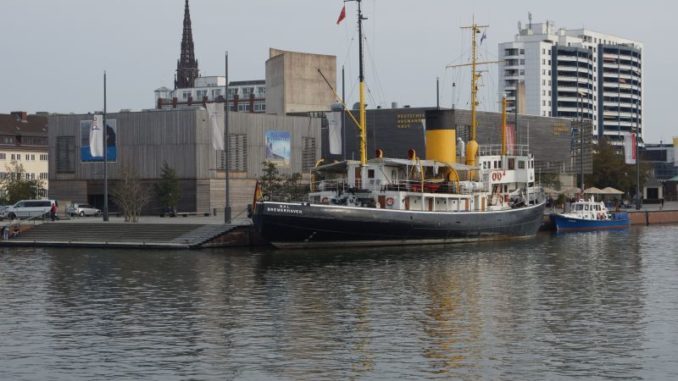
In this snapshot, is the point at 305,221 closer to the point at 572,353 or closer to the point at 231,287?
the point at 231,287

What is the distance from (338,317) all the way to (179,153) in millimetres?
62857

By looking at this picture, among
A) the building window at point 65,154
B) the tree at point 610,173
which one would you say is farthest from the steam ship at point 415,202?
the tree at point 610,173

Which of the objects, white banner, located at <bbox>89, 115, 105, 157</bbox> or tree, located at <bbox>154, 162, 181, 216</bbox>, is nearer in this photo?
white banner, located at <bbox>89, 115, 105, 157</bbox>

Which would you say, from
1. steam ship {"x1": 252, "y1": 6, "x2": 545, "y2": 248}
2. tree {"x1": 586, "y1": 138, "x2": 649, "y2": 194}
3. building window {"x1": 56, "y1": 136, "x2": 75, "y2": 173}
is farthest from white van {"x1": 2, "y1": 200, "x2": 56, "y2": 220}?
tree {"x1": 586, "y1": 138, "x2": 649, "y2": 194}

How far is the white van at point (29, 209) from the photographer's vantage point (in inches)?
3565

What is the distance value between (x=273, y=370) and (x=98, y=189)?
76372 mm

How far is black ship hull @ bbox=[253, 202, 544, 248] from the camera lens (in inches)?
2564

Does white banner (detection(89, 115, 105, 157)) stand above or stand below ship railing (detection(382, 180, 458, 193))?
above

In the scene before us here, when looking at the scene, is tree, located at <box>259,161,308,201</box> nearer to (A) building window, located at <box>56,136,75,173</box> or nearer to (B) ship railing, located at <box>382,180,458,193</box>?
(B) ship railing, located at <box>382,180,458,193</box>

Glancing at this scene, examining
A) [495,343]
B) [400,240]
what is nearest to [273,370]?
[495,343]

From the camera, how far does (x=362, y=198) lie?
70.1 metres

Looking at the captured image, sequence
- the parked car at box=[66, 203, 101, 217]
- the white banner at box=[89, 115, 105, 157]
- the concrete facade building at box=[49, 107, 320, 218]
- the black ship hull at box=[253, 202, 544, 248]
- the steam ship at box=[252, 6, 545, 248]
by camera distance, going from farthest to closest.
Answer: the concrete facade building at box=[49, 107, 320, 218] → the parked car at box=[66, 203, 101, 217] → the white banner at box=[89, 115, 105, 157] → the steam ship at box=[252, 6, 545, 248] → the black ship hull at box=[253, 202, 544, 248]

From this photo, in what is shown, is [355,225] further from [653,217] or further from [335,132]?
[653,217]

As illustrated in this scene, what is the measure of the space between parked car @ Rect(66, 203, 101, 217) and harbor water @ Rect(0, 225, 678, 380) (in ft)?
109
